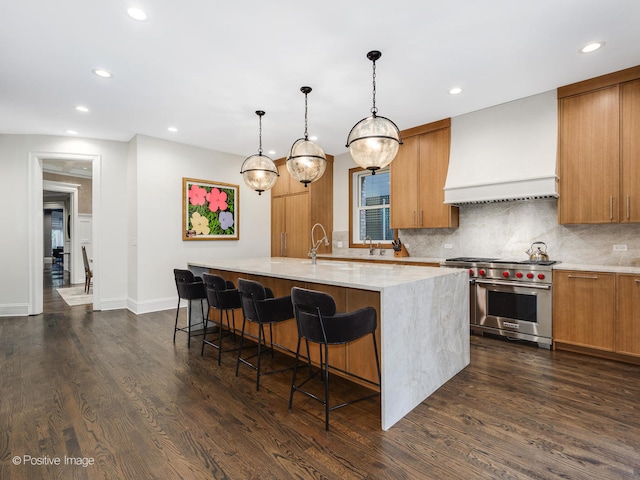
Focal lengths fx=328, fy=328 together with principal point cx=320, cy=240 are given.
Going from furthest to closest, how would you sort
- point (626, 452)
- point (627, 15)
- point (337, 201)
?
1. point (337, 201)
2. point (627, 15)
3. point (626, 452)

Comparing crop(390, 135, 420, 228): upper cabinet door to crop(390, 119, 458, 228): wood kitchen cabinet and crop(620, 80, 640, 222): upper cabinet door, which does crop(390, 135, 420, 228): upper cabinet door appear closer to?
crop(390, 119, 458, 228): wood kitchen cabinet

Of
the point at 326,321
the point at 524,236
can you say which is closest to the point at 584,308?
the point at 524,236

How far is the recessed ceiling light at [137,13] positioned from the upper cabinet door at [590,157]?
4108 millimetres

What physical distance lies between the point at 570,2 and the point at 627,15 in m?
0.55

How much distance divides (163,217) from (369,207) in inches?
138

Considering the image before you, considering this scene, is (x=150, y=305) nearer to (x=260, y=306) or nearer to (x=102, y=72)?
(x=102, y=72)

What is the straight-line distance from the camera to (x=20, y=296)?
5.04 m

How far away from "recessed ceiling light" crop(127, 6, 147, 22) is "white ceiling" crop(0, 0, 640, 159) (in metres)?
0.05

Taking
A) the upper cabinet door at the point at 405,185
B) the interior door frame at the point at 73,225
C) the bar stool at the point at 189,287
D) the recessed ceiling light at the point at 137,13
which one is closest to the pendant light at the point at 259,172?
the bar stool at the point at 189,287

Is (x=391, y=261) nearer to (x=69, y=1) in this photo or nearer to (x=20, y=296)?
(x=69, y=1)

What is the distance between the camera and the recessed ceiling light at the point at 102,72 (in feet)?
10.4

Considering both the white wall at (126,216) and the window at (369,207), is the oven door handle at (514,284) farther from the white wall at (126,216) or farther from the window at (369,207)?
the white wall at (126,216)

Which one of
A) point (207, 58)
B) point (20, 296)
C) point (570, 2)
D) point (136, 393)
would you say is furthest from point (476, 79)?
point (20, 296)

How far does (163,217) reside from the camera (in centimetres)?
536
